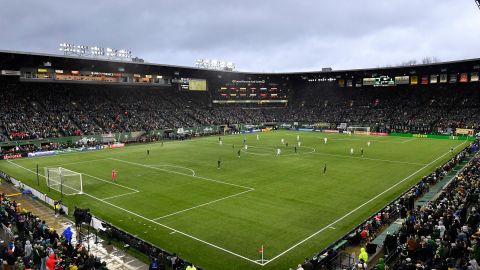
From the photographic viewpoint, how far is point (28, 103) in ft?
211

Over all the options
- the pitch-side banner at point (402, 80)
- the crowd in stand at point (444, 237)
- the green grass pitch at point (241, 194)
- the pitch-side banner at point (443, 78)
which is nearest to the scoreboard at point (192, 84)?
the green grass pitch at point (241, 194)

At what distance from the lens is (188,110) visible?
88938mm

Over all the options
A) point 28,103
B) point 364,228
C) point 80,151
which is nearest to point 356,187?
point 364,228

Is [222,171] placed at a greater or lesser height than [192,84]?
lesser

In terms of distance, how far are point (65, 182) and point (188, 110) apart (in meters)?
57.7

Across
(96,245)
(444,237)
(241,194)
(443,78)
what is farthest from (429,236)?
(443,78)

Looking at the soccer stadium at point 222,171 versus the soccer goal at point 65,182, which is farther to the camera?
the soccer goal at point 65,182

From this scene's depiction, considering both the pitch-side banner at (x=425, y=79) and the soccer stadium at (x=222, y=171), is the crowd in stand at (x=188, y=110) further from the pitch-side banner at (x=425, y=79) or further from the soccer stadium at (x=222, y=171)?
the pitch-side banner at (x=425, y=79)

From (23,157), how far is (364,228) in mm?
47732

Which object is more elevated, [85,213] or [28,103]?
[28,103]

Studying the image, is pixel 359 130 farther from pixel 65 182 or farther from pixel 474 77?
pixel 65 182

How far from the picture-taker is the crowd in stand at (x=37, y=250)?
45.9 ft

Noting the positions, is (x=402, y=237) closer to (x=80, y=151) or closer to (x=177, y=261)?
(x=177, y=261)

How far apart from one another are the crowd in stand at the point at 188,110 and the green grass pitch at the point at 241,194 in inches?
575
